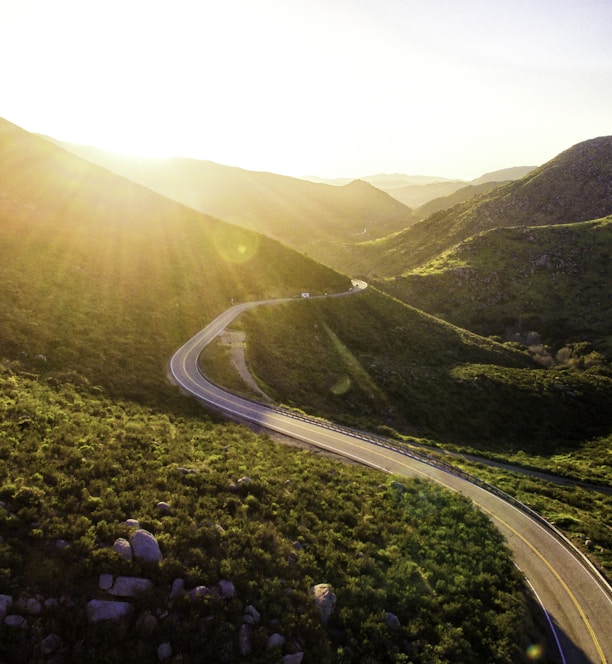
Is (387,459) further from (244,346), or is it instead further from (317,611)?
(244,346)

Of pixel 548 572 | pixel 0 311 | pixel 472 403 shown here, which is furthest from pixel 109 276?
pixel 548 572

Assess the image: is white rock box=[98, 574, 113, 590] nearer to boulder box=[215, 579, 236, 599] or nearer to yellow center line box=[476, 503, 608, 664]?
boulder box=[215, 579, 236, 599]

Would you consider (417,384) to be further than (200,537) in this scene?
Yes

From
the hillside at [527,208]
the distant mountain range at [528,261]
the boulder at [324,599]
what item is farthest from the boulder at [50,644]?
the hillside at [527,208]

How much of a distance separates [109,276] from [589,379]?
7447 cm

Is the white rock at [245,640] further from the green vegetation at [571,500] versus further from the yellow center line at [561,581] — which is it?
the green vegetation at [571,500]

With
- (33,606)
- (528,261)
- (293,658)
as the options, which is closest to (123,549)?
(33,606)

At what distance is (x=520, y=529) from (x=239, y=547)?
17.9m

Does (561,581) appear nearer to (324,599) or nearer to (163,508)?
(324,599)

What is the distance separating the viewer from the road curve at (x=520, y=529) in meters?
17.2

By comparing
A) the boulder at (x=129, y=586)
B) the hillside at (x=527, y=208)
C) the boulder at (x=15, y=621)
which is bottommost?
the boulder at (x=129, y=586)

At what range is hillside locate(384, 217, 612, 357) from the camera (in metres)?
92.7

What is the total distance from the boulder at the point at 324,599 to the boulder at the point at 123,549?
21.7 feet

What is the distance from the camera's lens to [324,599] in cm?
1420
